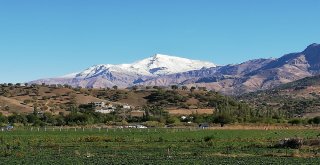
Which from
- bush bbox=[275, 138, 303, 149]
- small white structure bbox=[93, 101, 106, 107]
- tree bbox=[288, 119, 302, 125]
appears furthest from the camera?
small white structure bbox=[93, 101, 106, 107]

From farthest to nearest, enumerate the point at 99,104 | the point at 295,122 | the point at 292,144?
1. the point at 99,104
2. the point at 295,122
3. the point at 292,144

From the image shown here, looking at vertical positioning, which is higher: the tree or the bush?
the tree

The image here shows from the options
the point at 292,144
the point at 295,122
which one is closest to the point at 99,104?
the point at 295,122

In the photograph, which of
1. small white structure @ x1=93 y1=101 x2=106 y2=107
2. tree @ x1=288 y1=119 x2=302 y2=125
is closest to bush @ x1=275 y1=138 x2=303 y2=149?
tree @ x1=288 y1=119 x2=302 y2=125

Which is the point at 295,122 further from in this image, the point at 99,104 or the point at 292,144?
the point at 292,144

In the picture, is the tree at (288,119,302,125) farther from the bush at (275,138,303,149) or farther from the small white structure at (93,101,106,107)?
the bush at (275,138,303,149)

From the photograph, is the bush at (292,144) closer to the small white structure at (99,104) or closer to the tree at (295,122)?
the tree at (295,122)

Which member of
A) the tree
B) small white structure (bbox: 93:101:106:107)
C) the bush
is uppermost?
small white structure (bbox: 93:101:106:107)

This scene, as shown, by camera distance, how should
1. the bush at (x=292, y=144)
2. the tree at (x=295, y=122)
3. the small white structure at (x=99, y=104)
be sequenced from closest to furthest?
the bush at (x=292, y=144)
the tree at (x=295, y=122)
the small white structure at (x=99, y=104)

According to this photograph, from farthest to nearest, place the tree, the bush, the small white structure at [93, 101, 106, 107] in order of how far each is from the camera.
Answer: the small white structure at [93, 101, 106, 107], the tree, the bush

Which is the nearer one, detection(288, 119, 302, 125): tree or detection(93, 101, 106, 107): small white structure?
detection(288, 119, 302, 125): tree

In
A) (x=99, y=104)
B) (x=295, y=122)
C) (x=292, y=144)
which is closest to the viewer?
(x=292, y=144)

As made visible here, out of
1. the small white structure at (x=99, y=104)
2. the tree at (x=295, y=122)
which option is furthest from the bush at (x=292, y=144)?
the small white structure at (x=99, y=104)

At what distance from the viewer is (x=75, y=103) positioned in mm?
173750
